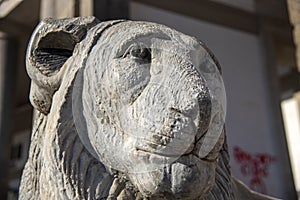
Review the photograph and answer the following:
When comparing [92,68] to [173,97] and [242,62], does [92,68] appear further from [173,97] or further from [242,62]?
[242,62]

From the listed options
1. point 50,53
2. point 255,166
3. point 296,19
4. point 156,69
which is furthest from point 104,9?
point 156,69

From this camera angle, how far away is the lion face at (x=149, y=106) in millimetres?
536

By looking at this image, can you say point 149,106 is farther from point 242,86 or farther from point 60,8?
point 242,86

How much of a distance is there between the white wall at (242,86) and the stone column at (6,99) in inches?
51.6

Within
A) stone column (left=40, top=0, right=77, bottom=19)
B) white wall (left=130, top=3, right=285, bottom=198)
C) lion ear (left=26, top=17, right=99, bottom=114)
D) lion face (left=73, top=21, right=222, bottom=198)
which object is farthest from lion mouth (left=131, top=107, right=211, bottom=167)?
white wall (left=130, top=3, right=285, bottom=198)

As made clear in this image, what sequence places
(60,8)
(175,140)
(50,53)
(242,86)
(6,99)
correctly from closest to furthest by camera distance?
1. (175,140)
2. (50,53)
3. (60,8)
4. (242,86)
5. (6,99)

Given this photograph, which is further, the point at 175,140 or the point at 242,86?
the point at 242,86

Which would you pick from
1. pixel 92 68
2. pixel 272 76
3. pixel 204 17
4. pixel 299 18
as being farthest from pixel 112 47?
pixel 272 76

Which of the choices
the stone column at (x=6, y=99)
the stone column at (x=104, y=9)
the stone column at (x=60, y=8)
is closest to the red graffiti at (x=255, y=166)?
the stone column at (x=104, y=9)

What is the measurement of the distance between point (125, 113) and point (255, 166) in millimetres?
2742

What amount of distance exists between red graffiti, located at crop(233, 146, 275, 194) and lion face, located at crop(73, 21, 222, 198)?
8.36 ft

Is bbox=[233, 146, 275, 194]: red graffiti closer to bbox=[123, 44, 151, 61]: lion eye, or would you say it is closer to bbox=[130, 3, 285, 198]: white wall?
bbox=[130, 3, 285, 198]: white wall

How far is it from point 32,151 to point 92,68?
15cm

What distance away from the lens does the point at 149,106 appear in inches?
21.6
